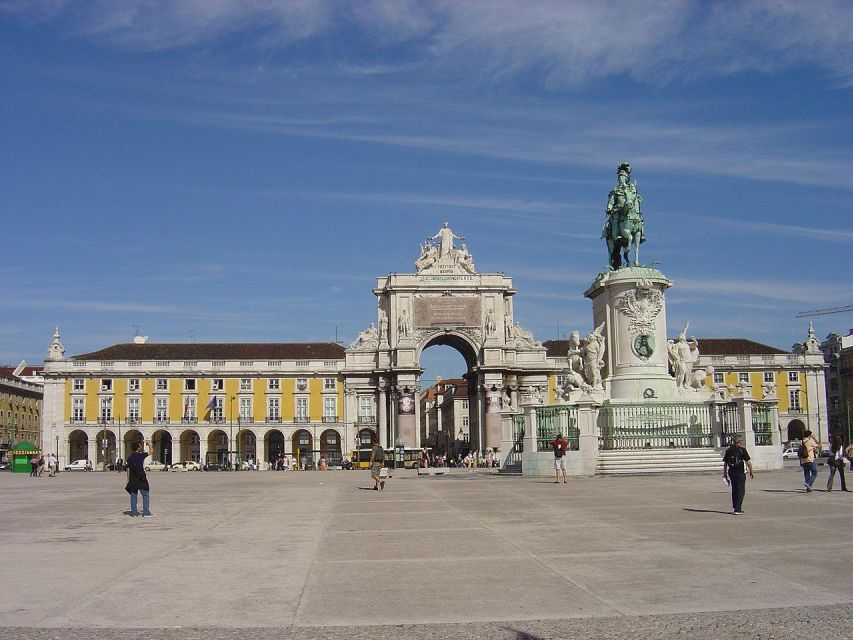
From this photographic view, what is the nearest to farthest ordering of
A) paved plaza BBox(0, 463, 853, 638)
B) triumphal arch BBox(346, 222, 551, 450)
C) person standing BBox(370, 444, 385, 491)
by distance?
paved plaza BBox(0, 463, 853, 638) < person standing BBox(370, 444, 385, 491) < triumphal arch BBox(346, 222, 551, 450)

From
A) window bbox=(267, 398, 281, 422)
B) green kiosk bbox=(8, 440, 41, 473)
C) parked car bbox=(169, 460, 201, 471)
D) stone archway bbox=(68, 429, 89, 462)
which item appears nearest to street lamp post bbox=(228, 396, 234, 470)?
window bbox=(267, 398, 281, 422)

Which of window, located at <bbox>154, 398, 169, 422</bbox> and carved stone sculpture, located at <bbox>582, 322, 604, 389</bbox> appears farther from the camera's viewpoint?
window, located at <bbox>154, 398, 169, 422</bbox>

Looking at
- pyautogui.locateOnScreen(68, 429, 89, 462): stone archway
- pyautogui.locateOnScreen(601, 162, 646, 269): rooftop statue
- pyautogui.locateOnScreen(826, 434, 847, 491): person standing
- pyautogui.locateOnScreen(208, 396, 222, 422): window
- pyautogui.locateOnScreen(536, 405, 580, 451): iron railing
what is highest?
pyautogui.locateOnScreen(601, 162, 646, 269): rooftop statue

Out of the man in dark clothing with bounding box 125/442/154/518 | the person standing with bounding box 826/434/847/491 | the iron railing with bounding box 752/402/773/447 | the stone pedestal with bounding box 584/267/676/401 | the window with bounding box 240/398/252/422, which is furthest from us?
the window with bounding box 240/398/252/422

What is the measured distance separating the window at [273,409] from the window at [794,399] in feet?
170

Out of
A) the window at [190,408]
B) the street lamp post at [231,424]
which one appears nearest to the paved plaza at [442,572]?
the street lamp post at [231,424]

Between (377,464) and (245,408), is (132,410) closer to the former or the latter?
(245,408)

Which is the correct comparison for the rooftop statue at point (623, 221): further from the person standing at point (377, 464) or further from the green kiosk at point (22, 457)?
the green kiosk at point (22, 457)

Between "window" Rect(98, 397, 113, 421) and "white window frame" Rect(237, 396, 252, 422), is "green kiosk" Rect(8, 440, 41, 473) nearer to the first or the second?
"window" Rect(98, 397, 113, 421)

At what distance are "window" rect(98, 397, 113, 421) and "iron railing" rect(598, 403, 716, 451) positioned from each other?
7604 cm

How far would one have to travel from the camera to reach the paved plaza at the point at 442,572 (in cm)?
794

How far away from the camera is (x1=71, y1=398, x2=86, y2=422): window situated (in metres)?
97.8

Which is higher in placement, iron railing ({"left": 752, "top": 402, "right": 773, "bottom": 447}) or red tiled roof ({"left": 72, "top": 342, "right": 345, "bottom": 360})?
red tiled roof ({"left": 72, "top": 342, "right": 345, "bottom": 360})

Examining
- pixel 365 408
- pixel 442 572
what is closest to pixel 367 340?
pixel 365 408
